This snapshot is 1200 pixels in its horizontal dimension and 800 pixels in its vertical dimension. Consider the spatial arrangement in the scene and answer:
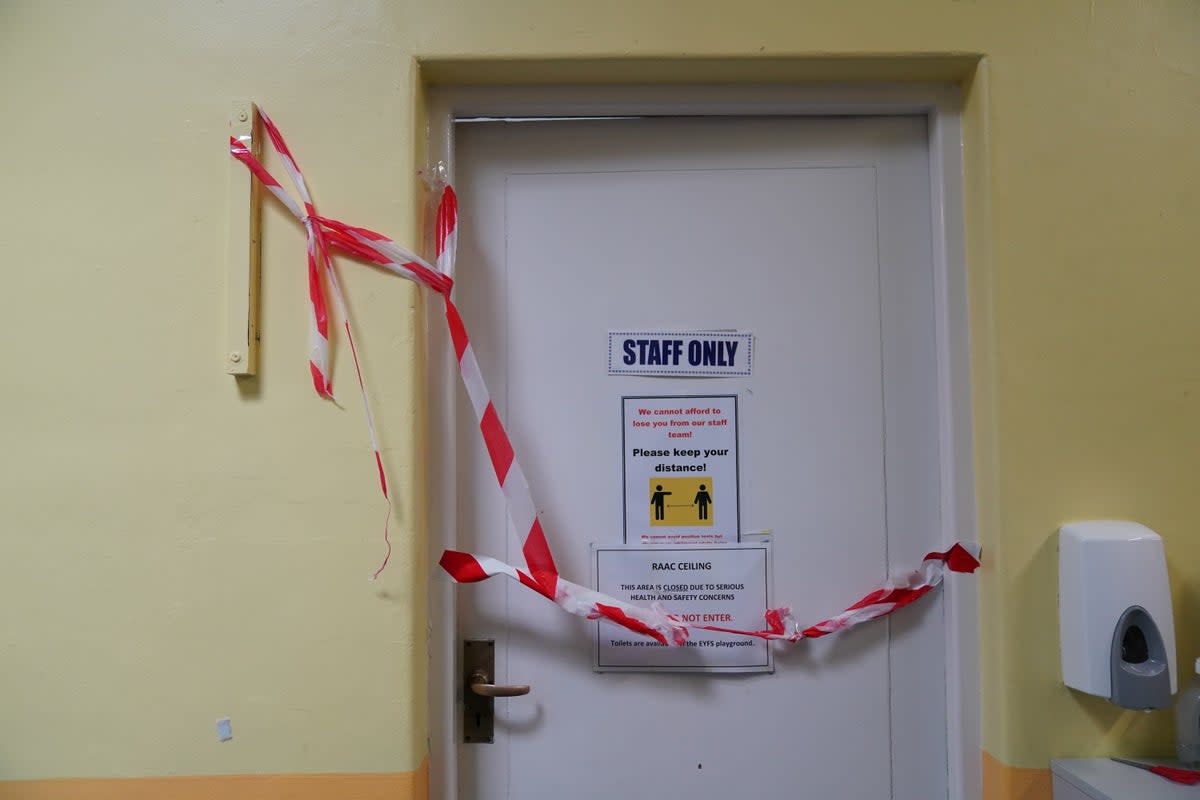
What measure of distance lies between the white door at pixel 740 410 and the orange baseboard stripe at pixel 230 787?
20 cm

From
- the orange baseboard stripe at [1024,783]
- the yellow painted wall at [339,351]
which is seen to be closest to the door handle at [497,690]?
the yellow painted wall at [339,351]

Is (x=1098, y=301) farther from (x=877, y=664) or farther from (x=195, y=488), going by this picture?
(x=195, y=488)

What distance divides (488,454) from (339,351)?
1.15 feet

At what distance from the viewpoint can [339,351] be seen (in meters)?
1.24

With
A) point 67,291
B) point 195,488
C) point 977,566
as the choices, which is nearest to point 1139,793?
point 977,566

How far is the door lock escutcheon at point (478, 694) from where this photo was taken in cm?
136

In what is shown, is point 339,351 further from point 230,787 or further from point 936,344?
point 936,344

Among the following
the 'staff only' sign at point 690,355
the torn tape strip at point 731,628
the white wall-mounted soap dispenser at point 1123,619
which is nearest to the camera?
the white wall-mounted soap dispenser at point 1123,619

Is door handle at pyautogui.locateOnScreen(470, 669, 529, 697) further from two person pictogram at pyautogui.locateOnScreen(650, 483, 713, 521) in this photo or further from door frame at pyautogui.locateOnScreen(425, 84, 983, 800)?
two person pictogram at pyautogui.locateOnScreen(650, 483, 713, 521)

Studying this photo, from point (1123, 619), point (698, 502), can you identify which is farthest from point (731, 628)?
point (1123, 619)

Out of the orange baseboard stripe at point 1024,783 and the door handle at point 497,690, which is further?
the door handle at point 497,690

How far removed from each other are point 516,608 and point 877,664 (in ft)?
2.44

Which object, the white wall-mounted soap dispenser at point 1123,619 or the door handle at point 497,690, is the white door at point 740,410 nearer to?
the door handle at point 497,690

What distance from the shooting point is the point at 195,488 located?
124cm
